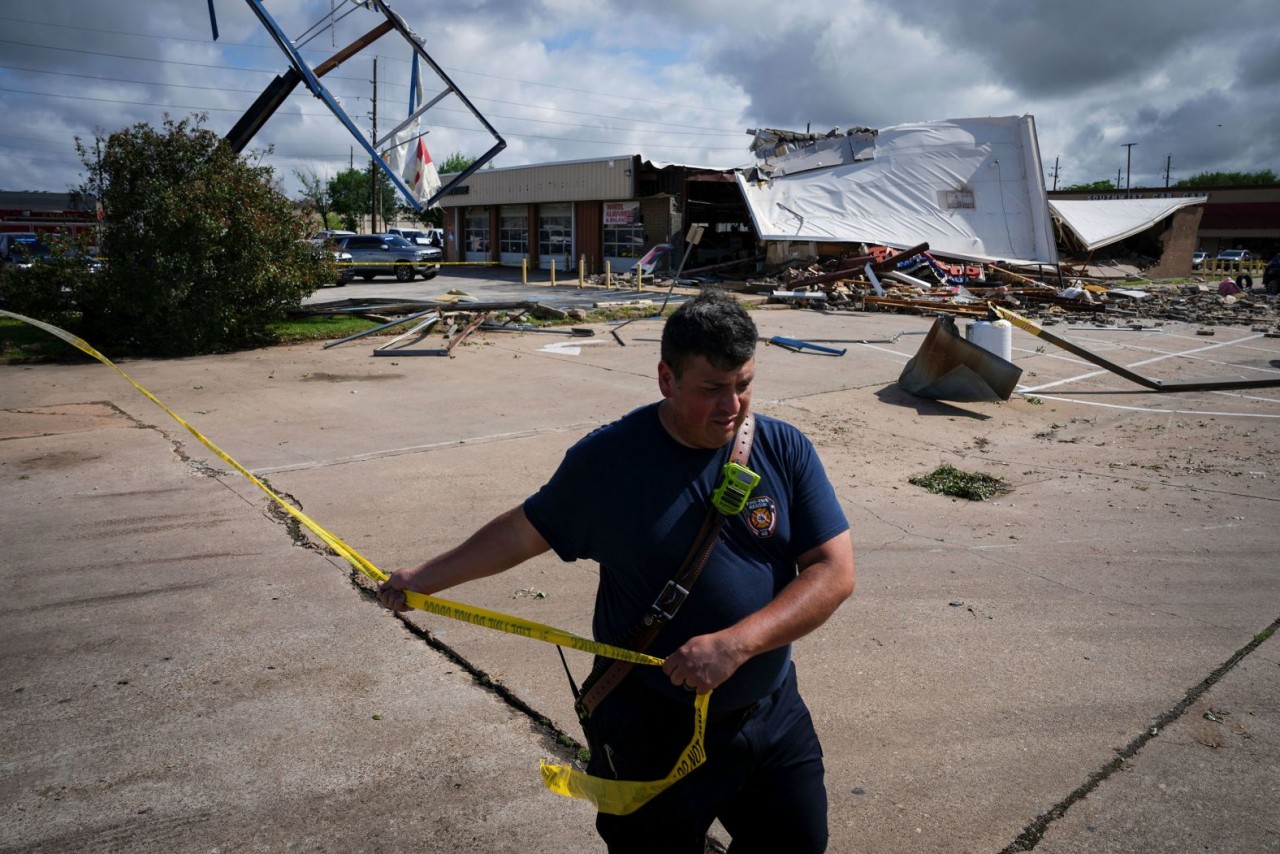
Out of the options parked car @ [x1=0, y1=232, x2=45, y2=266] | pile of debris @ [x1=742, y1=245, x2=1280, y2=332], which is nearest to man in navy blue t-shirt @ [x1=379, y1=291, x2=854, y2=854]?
parked car @ [x1=0, y1=232, x2=45, y2=266]

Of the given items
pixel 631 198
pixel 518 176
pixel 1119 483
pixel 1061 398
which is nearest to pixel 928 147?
pixel 631 198

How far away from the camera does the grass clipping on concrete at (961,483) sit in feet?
24.9

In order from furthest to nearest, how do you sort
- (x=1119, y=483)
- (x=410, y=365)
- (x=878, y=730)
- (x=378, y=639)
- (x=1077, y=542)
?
(x=410, y=365)
(x=1119, y=483)
(x=1077, y=542)
(x=378, y=639)
(x=878, y=730)

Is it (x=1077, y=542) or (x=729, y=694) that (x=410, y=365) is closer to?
(x=1077, y=542)

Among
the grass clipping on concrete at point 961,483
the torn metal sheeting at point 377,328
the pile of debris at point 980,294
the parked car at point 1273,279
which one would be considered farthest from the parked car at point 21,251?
the parked car at point 1273,279

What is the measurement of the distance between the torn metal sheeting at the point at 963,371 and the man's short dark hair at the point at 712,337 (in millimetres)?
9682

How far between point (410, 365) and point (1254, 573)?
1143 cm

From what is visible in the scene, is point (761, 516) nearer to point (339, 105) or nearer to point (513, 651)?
point (513, 651)

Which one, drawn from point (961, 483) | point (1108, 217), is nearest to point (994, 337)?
point (961, 483)

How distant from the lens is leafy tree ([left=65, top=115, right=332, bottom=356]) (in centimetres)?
1508

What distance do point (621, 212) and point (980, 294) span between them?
55.4ft

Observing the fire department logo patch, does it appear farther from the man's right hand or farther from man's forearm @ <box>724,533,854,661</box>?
the man's right hand

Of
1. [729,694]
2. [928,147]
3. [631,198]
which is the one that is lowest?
[729,694]

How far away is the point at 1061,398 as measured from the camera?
1208cm
